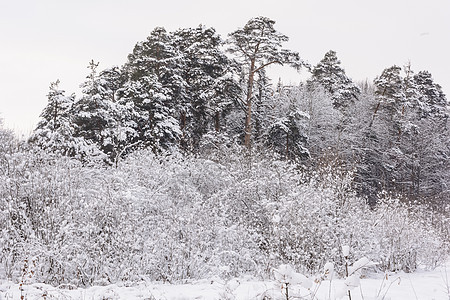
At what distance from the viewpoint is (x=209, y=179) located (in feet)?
38.6

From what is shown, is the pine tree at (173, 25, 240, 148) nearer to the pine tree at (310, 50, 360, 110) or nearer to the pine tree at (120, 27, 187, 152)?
the pine tree at (120, 27, 187, 152)

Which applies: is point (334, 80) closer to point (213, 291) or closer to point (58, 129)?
point (58, 129)

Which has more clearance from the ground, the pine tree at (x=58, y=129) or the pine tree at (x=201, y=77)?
the pine tree at (x=201, y=77)

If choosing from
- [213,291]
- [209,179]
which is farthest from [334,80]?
[213,291]

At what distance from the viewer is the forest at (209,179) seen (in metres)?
5.81

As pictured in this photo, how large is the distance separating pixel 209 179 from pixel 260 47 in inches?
378

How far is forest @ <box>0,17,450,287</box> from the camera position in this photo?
581 cm

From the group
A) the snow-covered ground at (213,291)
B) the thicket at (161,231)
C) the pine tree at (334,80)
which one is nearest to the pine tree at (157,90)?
the thicket at (161,231)

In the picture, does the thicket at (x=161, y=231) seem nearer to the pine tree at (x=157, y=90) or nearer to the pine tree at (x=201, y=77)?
the pine tree at (x=157, y=90)

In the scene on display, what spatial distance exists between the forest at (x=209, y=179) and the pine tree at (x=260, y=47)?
0.21 ft

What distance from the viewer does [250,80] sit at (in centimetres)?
1830

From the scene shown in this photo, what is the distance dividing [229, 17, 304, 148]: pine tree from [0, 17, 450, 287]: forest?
0.06 meters

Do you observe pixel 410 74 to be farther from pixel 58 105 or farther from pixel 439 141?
pixel 58 105

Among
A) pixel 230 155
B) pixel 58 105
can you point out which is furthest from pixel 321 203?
pixel 58 105
